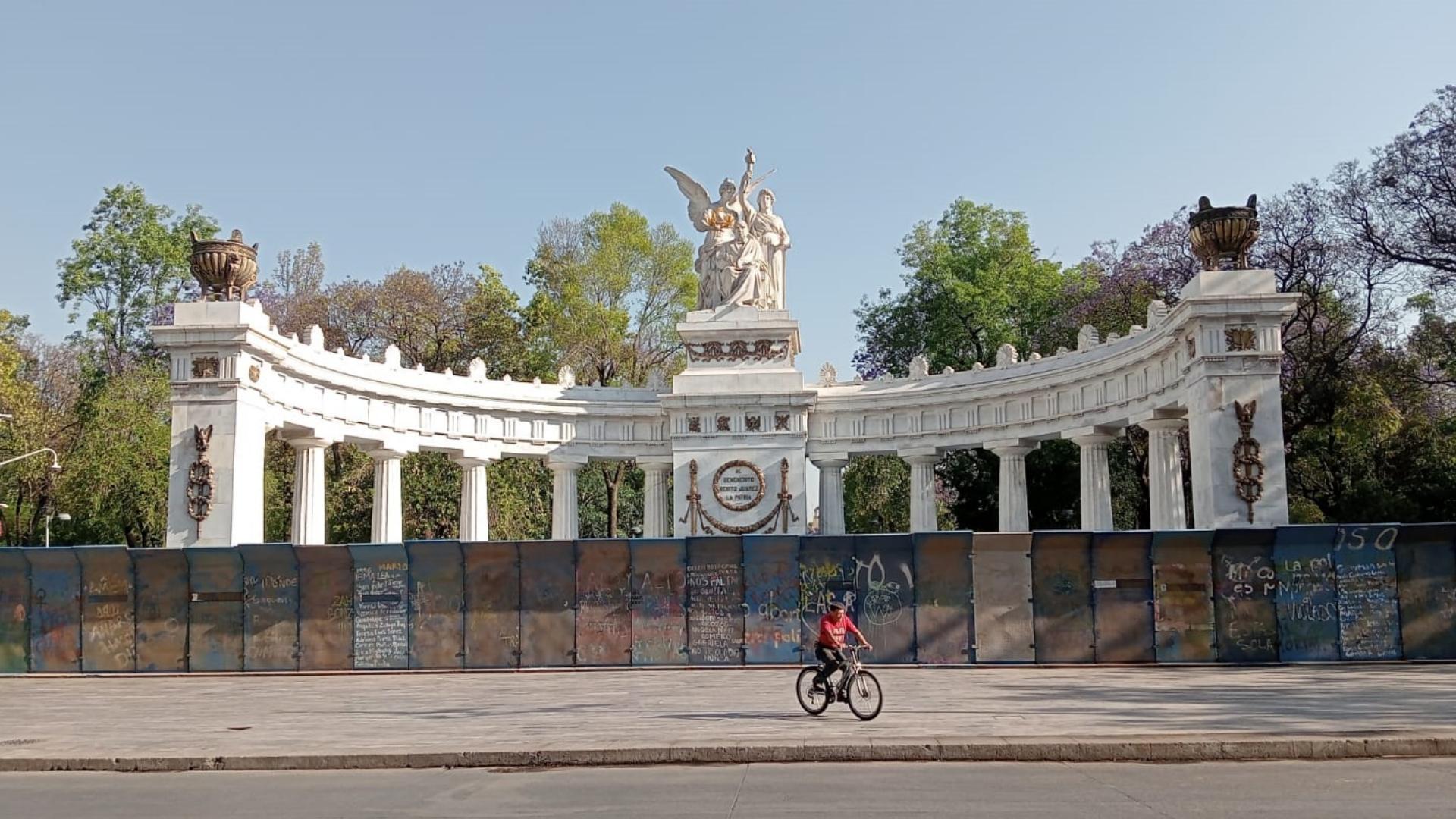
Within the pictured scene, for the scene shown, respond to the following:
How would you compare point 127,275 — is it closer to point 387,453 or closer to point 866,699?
point 387,453

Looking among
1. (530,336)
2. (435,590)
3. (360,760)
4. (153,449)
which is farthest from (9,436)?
(360,760)

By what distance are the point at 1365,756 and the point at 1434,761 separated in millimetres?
738

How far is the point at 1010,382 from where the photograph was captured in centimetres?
4578

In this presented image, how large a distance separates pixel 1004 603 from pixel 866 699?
10346 millimetres

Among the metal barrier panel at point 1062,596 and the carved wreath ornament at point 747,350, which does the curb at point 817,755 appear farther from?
the carved wreath ornament at point 747,350

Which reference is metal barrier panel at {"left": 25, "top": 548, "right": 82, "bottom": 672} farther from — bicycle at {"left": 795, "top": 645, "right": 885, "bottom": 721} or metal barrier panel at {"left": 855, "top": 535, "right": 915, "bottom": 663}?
bicycle at {"left": 795, "top": 645, "right": 885, "bottom": 721}

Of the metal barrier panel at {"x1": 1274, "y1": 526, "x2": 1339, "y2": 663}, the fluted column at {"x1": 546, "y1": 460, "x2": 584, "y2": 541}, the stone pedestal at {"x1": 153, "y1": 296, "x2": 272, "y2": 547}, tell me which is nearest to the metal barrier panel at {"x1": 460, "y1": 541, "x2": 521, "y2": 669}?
the stone pedestal at {"x1": 153, "y1": 296, "x2": 272, "y2": 547}

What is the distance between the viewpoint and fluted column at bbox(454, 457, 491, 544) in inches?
1858

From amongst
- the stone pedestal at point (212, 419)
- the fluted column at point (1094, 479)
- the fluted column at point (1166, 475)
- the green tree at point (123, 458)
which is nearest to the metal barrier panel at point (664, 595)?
the stone pedestal at point (212, 419)

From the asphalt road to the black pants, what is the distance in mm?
3827

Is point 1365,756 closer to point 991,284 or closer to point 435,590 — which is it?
point 435,590

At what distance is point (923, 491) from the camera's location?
4875 centimetres

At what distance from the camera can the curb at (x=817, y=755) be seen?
15.2 meters

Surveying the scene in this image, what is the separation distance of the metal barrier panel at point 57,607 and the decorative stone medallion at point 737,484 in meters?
22.3
